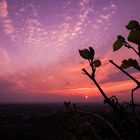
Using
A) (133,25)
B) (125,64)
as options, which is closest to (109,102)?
(125,64)

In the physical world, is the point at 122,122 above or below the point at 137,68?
below

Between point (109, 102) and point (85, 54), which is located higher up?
point (85, 54)

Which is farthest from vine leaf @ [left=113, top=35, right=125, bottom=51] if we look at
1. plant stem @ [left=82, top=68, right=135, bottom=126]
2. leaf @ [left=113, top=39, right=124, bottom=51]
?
plant stem @ [left=82, top=68, right=135, bottom=126]

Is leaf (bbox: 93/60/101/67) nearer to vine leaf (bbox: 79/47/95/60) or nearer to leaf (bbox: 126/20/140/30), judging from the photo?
vine leaf (bbox: 79/47/95/60)

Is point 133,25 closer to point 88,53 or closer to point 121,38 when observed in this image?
point 121,38

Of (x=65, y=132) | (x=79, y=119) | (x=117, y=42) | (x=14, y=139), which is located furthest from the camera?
(x=14, y=139)

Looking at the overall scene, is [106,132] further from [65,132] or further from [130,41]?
[130,41]

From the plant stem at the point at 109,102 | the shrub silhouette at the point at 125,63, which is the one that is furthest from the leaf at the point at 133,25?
the plant stem at the point at 109,102

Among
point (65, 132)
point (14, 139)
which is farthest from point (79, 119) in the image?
point (14, 139)

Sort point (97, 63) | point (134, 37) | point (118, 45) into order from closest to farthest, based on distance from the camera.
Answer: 1. point (134, 37)
2. point (118, 45)
3. point (97, 63)

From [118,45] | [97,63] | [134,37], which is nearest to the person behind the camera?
[134,37]

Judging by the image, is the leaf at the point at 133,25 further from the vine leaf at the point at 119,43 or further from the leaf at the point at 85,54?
the leaf at the point at 85,54

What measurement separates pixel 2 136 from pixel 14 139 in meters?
4.63

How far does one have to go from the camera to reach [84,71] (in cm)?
83
